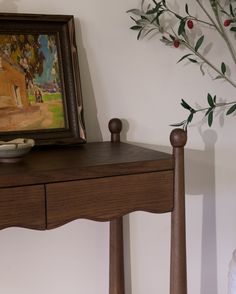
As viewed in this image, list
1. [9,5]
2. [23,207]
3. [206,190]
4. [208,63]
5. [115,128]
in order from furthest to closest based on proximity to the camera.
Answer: [206,190] < [208,63] < [115,128] < [9,5] < [23,207]

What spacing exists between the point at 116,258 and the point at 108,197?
467mm

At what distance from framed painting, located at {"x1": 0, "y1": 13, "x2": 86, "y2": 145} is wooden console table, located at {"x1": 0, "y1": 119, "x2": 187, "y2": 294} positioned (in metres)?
0.11

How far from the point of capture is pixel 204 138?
1.53m

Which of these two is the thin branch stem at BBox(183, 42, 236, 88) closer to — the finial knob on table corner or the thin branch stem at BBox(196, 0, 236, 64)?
the thin branch stem at BBox(196, 0, 236, 64)

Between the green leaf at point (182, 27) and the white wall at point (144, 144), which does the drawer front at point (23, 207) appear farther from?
the green leaf at point (182, 27)

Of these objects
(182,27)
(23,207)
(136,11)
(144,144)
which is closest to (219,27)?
(182,27)

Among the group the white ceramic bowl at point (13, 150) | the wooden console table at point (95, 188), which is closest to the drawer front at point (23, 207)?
the wooden console table at point (95, 188)

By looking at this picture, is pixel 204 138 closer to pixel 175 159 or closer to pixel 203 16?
pixel 203 16

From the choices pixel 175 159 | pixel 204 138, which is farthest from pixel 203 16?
pixel 175 159

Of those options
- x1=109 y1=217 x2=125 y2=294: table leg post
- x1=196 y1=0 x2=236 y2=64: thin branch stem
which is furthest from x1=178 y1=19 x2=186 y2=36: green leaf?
x1=109 y1=217 x2=125 y2=294: table leg post

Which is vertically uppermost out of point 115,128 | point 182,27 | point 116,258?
point 182,27

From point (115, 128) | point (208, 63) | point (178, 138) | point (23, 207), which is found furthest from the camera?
point (208, 63)

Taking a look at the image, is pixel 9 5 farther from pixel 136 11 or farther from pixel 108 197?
pixel 108 197

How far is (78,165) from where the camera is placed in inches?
37.4
